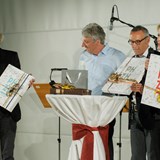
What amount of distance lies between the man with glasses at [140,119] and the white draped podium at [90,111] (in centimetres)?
14

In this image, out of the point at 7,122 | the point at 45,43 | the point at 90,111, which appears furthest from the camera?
the point at 45,43

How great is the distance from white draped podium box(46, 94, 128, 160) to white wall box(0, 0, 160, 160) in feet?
4.87

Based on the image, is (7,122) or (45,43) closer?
(7,122)

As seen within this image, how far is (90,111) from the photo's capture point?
2303 millimetres

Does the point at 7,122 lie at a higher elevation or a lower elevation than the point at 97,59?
lower

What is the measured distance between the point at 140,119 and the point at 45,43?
6.86ft

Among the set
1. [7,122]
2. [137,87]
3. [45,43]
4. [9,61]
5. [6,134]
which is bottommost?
[6,134]

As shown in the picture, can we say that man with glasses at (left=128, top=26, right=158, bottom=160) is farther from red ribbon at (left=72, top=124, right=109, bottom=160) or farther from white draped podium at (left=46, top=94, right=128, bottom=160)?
red ribbon at (left=72, top=124, right=109, bottom=160)

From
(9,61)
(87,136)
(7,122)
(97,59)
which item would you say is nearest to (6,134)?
A: (7,122)

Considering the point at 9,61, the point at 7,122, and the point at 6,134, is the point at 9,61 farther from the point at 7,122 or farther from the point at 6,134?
the point at 6,134

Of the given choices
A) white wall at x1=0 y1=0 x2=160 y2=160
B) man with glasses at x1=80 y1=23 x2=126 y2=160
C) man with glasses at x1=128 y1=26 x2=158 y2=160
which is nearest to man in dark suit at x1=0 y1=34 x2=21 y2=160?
man with glasses at x1=80 y1=23 x2=126 y2=160

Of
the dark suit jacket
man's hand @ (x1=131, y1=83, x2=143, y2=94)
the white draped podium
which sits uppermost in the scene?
the dark suit jacket

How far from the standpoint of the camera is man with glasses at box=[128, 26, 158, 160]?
2334 mm

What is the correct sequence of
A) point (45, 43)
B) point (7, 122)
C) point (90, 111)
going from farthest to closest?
point (45, 43), point (7, 122), point (90, 111)
